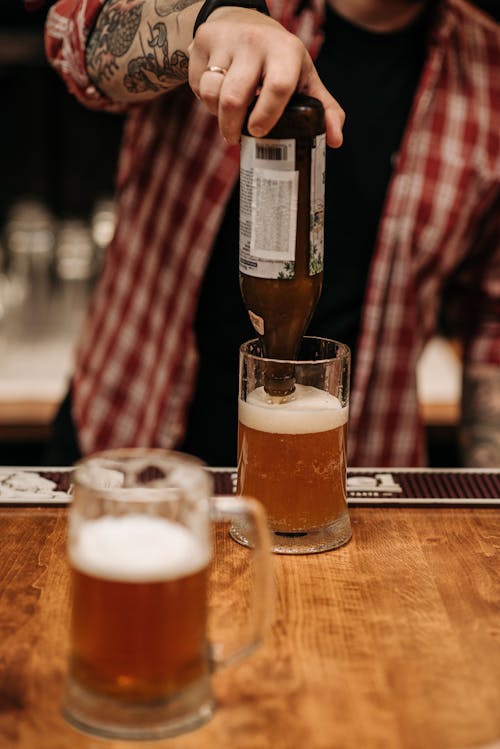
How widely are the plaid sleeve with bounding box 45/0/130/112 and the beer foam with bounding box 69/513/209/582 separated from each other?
2.83ft

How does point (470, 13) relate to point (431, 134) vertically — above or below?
above

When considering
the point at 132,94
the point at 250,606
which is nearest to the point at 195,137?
the point at 132,94

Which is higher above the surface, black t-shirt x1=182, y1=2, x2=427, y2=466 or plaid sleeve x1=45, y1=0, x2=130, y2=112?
plaid sleeve x1=45, y1=0, x2=130, y2=112

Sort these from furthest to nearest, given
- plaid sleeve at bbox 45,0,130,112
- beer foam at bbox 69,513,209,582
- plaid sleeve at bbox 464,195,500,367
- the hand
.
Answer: plaid sleeve at bbox 464,195,500,367 < plaid sleeve at bbox 45,0,130,112 < the hand < beer foam at bbox 69,513,209,582

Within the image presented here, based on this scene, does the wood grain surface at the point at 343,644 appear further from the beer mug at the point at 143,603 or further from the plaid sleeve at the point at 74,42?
the plaid sleeve at the point at 74,42

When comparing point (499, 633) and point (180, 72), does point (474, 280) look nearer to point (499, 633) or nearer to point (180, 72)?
point (180, 72)

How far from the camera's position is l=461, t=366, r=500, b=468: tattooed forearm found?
5.78ft

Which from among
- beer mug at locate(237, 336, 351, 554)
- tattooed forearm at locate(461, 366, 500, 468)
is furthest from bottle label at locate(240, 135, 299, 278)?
tattooed forearm at locate(461, 366, 500, 468)

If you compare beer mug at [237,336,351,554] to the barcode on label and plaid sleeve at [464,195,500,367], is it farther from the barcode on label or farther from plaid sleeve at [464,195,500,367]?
plaid sleeve at [464,195,500,367]

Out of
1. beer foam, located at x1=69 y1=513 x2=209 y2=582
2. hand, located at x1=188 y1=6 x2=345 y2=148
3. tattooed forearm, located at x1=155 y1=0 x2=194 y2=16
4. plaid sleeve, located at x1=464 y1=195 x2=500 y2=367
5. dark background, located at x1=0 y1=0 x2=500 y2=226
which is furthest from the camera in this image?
dark background, located at x1=0 y1=0 x2=500 y2=226

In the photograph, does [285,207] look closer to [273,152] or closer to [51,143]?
[273,152]

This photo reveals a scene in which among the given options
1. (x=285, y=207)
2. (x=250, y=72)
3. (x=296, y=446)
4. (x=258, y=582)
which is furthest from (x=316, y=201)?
(x=258, y=582)

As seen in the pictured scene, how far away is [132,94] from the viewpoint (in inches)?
57.6

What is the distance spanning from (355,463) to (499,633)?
3.09 feet
